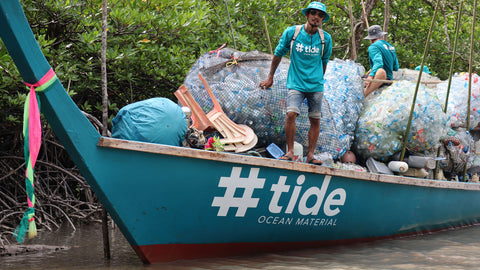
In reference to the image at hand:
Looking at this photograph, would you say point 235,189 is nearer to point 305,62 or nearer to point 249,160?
point 249,160

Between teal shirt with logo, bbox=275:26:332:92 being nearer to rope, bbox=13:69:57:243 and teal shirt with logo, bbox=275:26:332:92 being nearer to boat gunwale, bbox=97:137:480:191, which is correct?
boat gunwale, bbox=97:137:480:191

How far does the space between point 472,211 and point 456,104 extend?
4.42 feet

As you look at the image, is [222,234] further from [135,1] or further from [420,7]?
[420,7]

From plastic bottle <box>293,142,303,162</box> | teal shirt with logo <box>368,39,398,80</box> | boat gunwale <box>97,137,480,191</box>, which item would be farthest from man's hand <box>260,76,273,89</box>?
teal shirt with logo <box>368,39,398,80</box>

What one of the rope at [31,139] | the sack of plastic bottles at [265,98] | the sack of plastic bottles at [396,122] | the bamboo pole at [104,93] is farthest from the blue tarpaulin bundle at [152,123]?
the sack of plastic bottles at [396,122]

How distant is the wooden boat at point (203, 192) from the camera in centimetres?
369

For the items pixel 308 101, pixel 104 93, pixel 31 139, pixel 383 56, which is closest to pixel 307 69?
pixel 308 101

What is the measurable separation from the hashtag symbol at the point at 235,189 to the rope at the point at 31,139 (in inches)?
49.2

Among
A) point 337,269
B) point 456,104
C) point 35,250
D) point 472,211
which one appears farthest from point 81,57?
point 472,211

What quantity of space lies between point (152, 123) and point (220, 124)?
872 millimetres

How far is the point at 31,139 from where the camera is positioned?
3.63 m

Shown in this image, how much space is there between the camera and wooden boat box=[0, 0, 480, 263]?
369cm

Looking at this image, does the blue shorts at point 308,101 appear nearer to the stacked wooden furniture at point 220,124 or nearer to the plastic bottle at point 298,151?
the plastic bottle at point 298,151

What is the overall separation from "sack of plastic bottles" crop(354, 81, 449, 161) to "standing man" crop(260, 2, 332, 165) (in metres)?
0.82
